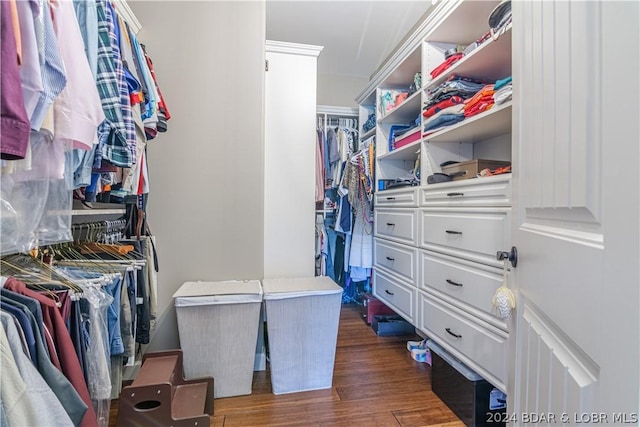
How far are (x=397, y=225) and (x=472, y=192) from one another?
81cm

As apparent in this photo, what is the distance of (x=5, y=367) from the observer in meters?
0.57

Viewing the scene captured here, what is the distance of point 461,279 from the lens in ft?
4.82

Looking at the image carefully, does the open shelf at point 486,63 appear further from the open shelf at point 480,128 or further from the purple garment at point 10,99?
the purple garment at point 10,99

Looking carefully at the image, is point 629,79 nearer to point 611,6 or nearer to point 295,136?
point 611,6

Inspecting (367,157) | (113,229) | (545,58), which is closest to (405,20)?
(367,157)

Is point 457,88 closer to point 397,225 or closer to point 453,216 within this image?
point 453,216

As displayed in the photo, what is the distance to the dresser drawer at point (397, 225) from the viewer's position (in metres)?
1.97

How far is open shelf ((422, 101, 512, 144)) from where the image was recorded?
4.43ft

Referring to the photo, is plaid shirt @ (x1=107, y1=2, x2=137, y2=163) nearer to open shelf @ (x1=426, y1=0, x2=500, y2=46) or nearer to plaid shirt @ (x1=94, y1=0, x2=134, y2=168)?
plaid shirt @ (x1=94, y1=0, x2=134, y2=168)

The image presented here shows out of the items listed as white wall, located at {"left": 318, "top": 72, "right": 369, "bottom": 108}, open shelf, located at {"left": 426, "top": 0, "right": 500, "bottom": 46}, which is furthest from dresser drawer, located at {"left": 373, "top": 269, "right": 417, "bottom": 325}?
white wall, located at {"left": 318, "top": 72, "right": 369, "bottom": 108}

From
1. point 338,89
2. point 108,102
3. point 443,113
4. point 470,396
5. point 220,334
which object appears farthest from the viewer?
point 338,89

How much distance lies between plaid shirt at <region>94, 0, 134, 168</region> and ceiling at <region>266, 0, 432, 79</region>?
1671 millimetres

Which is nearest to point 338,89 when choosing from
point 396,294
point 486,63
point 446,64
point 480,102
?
point 446,64

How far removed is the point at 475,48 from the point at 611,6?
122 centimetres
